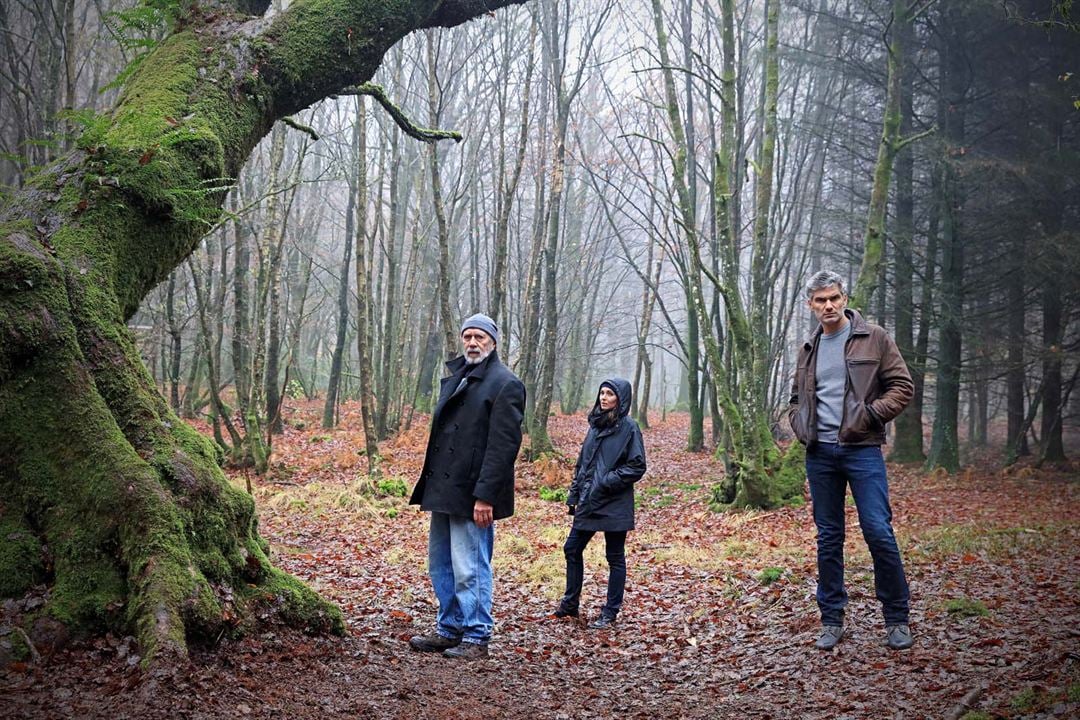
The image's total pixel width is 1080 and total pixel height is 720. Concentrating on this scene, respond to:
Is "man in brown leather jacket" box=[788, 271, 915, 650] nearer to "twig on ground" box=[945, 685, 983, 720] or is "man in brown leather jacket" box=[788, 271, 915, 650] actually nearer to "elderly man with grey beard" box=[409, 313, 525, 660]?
"twig on ground" box=[945, 685, 983, 720]

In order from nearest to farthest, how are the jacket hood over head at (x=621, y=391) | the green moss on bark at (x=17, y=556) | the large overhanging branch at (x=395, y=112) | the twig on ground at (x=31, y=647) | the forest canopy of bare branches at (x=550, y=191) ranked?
1. the twig on ground at (x=31, y=647)
2. the green moss on bark at (x=17, y=556)
3. the forest canopy of bare branches at (x=550, y=191)
4. the large overhanging branch at (x=395, y=112)
5. the jacket hood over head at (x=621, y=391)

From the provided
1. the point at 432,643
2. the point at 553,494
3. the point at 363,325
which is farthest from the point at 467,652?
the point at 363,325

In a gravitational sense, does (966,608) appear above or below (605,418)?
below

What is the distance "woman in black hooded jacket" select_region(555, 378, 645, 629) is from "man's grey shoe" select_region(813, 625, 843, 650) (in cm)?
161

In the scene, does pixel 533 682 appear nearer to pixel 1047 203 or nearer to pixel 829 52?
pixel 1047 203

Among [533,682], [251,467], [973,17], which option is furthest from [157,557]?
[973,17]

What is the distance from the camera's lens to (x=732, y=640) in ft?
17.1

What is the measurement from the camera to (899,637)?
14.2 feet

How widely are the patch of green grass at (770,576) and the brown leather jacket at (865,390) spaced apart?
2.33 metres

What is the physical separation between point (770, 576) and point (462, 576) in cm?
322

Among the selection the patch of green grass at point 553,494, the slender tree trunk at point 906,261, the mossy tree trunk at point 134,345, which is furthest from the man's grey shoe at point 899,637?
the slender tree trunk at point 906,261

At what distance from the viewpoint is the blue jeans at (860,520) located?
14.3 ft

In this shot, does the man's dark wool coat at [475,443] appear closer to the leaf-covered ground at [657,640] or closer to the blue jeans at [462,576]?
the blue jeans at [462,576]

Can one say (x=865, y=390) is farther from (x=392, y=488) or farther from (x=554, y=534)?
(x=392, y=488)
